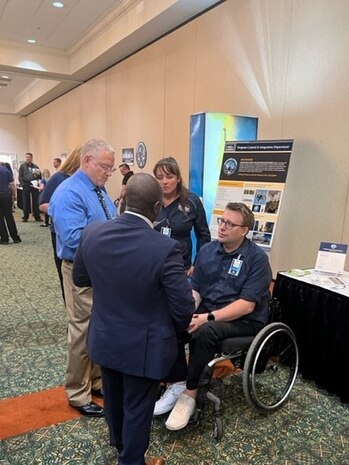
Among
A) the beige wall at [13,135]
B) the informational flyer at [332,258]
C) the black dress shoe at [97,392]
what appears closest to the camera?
the black dress shoe at [97,392]

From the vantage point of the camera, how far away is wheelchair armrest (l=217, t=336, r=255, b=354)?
194cm

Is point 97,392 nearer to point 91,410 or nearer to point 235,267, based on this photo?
point 91,410

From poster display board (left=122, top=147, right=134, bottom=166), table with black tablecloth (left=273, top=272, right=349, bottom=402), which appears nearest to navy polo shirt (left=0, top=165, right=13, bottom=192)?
poster display board (left=122, top=147, right=134, bottom=166)

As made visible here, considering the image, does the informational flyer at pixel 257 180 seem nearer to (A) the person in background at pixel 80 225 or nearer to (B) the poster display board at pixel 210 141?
(B) the poster display board at pixel 210 141

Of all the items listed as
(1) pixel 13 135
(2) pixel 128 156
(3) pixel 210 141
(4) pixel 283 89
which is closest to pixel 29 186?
(2) pixel 128 156

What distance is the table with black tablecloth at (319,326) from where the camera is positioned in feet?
7.32

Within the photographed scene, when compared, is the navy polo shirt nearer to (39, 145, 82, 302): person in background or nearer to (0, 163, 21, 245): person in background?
(0, 163, 21, 245): person in background

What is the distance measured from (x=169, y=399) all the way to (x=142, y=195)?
1.28 meters

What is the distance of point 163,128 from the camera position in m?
5.91

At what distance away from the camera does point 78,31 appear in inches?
266

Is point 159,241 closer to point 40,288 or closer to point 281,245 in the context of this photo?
point 281,245

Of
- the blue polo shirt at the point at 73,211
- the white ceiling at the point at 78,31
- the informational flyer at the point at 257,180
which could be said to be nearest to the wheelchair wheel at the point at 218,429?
the blue polo shirt at the point at 73,211

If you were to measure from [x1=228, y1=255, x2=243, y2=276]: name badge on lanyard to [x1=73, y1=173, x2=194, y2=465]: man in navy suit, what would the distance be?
773 millimetres

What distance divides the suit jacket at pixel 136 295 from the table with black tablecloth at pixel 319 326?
1319mm
